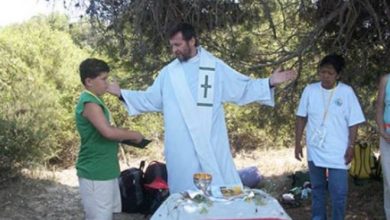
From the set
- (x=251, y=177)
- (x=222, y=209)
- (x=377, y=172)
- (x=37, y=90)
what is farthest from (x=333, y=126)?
(x=37, y=90)

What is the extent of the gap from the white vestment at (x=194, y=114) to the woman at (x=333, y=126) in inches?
27.7

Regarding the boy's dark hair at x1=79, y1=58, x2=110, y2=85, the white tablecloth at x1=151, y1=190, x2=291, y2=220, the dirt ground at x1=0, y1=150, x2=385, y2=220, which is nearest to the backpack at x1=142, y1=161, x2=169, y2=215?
the dirt ground at x1=0, y1=150, x2=385, y2=220

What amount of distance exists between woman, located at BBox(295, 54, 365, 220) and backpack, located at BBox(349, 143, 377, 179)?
2.10 metres

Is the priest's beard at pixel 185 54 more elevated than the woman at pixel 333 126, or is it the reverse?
the priest's beard at pixel 185 54

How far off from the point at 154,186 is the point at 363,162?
237 centimetres

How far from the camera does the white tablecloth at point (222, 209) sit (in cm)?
287

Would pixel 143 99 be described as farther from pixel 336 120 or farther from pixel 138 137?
pixel 336 120

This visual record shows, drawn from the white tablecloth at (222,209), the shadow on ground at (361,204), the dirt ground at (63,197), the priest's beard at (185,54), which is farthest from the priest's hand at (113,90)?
the shadow on ground at (361,204)

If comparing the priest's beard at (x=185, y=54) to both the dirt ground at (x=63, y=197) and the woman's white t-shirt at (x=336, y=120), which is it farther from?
the dirt ground at (x=63, y=197)

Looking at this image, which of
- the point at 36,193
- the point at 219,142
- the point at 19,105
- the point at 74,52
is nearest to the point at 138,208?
the point at 36,193

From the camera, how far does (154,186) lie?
20.0 feet

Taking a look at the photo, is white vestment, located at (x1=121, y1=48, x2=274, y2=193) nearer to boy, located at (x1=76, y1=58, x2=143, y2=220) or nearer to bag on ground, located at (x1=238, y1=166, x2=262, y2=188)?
boy, located at (x1=76, y1=58, x2=143, y2=220)

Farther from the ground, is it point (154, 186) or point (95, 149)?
point (95, 149)

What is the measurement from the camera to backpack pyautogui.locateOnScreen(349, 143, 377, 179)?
6750 mm
